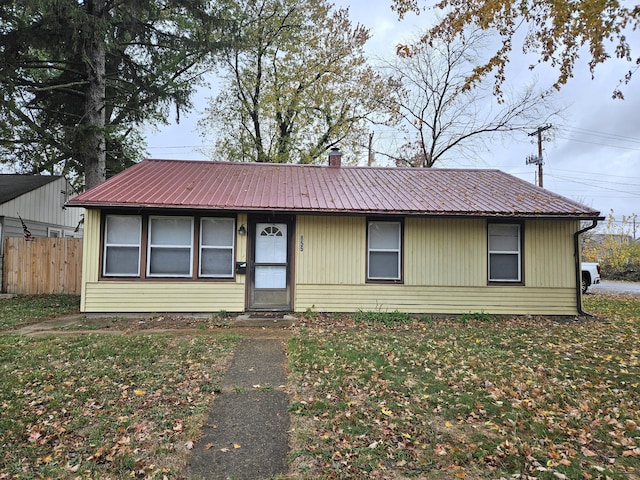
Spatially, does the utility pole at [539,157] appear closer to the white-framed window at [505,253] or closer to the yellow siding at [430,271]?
the yellow siding at [430,271]

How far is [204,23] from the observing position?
40.1 feet

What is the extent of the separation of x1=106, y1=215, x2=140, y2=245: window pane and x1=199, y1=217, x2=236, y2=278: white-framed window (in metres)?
1.54

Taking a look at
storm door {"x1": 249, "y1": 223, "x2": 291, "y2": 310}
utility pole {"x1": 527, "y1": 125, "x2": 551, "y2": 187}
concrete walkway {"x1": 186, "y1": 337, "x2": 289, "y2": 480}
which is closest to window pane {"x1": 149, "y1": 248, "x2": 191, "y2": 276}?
storm door {"x1": 249, "y1": 223, "x2": 291, "y2": 310}

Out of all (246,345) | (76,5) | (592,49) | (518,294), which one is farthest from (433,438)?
(76,5)

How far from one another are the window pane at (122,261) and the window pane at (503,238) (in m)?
8.87

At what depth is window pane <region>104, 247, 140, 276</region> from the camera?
8625 mm

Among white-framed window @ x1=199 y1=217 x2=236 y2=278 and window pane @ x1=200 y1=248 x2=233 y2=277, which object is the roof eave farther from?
window pane @ x1=200 y1=248 x2=233 y2=277

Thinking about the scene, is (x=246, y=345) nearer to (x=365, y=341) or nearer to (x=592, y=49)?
(x=365, y=341)

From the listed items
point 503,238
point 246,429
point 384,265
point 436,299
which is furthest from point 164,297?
point 503,238

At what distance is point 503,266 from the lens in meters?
9.30

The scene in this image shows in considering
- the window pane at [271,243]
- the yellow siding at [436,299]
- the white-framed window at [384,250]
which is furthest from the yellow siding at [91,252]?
the white-framed window at [384,250]

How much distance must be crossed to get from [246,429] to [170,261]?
20.2 ft

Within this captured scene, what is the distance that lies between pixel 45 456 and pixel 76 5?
469 inches

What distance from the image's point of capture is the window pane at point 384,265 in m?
9.21
